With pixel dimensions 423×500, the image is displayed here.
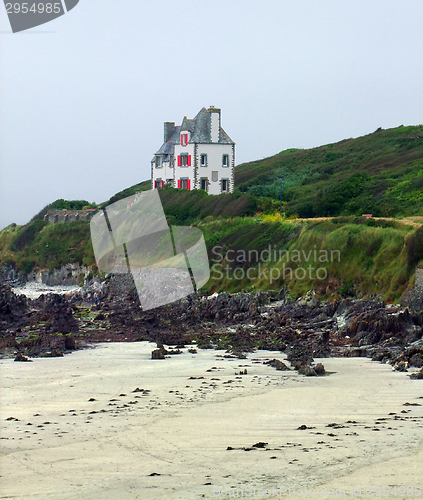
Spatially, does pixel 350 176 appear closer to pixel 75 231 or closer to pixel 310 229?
pixel 75 231

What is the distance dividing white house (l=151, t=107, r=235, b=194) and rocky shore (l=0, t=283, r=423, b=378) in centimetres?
2316

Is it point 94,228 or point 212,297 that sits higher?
point 94,228

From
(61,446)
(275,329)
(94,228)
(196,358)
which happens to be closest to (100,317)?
(275,329)

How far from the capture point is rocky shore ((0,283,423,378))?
2055cm

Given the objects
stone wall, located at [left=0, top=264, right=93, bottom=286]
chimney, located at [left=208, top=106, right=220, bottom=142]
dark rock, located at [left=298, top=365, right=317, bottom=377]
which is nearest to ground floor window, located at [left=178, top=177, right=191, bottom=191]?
chimney, located at [left=208, top=106, right=220, bottom=142]

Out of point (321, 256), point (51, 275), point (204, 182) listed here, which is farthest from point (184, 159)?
point (321, 256)

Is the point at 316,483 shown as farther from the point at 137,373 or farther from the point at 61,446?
the point at 137,373

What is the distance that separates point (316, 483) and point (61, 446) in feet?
12.3

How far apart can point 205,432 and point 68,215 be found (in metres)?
55.1

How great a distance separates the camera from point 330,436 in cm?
1050

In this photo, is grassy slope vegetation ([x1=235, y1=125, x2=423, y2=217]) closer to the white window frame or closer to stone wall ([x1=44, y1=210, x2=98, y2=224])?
the white window frame

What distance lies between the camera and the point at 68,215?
64.4 meters

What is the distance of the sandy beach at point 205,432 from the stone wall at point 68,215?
47.4 m

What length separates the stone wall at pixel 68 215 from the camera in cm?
6419
